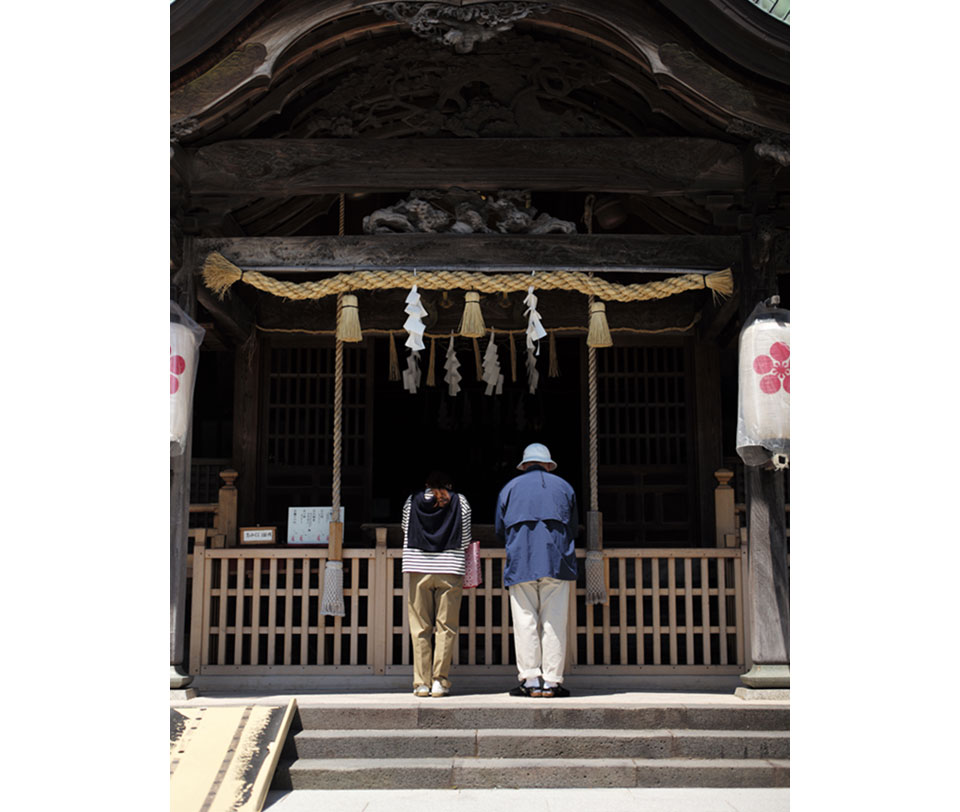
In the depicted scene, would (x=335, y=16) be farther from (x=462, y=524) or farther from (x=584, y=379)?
(x=584, y=379)

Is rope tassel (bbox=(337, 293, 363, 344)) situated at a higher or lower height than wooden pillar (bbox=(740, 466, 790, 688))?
higher

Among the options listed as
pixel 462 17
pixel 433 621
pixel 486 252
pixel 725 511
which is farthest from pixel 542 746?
pixel 462 17

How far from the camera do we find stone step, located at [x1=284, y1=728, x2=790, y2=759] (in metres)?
6.16

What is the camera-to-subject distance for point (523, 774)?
597 centimetres

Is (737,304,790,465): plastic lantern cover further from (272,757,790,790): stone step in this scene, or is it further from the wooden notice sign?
the wooden notice sign

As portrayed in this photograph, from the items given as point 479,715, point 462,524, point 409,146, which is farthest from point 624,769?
point 409,146

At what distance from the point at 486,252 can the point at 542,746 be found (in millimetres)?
3837

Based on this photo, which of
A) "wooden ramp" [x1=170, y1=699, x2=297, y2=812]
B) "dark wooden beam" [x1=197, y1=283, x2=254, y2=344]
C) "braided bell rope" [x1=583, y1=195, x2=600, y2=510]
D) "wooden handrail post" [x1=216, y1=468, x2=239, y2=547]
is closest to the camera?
"wooden ramp" [x1=170, y1=699, x2=297, y2=812]

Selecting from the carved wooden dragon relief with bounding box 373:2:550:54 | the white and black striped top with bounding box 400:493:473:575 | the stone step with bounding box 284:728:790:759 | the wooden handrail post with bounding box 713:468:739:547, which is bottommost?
the stone step with bounding box 284:728:790:759

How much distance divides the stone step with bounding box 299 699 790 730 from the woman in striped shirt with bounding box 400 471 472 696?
0.62 m

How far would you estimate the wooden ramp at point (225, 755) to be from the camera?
17.5ft

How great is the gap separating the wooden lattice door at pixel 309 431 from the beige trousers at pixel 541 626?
3224 millimetres

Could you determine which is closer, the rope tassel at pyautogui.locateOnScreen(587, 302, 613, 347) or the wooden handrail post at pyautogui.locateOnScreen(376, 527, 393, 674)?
the wooden handrail post at pyautogui.locateOnScreen(376, 527, 393, 674)

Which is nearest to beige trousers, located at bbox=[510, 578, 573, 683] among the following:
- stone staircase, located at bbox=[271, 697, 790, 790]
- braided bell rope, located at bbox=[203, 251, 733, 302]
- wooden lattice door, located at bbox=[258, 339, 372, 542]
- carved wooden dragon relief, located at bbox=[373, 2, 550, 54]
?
stone staircase, located at bbox=[271, 697, 790, 790]
